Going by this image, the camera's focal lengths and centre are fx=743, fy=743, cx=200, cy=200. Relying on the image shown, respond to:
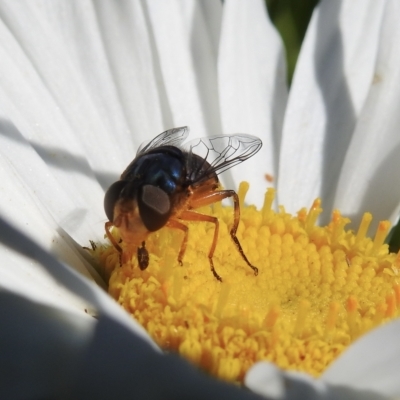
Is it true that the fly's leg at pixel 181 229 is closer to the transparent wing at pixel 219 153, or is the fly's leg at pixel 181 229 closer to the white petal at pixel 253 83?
the transparent wing at pixel 219 153

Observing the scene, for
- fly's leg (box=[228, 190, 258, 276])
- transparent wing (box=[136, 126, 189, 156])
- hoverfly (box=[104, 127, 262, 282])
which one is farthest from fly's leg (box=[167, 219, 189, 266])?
transparent wing (box=[136, 126, 189, 156])

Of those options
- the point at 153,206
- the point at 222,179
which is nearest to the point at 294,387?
the point at 153,206

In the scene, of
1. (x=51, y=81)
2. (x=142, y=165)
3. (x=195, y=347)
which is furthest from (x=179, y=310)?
(x=51, y=81)

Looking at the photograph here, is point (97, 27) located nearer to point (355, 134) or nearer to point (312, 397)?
point (355, 134)

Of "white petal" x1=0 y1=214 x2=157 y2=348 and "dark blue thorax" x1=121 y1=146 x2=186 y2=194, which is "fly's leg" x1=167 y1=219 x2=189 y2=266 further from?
"white petal" x1=0 y1=214 x2=157 y2=348

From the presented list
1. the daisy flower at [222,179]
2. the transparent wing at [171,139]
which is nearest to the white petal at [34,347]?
the daisy flower at [222,179]

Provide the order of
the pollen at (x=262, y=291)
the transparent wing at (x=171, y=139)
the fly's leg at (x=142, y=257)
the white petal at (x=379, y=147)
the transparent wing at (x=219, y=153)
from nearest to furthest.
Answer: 1. the pollen at (x=262, y=291)
2. the fly's leg at (x=142, y=257)
3. the transparent wing at (x=219, y=153)
4. the transparent wing at (x=171, y=139)
5. the white petal at (x=379, y=147)
